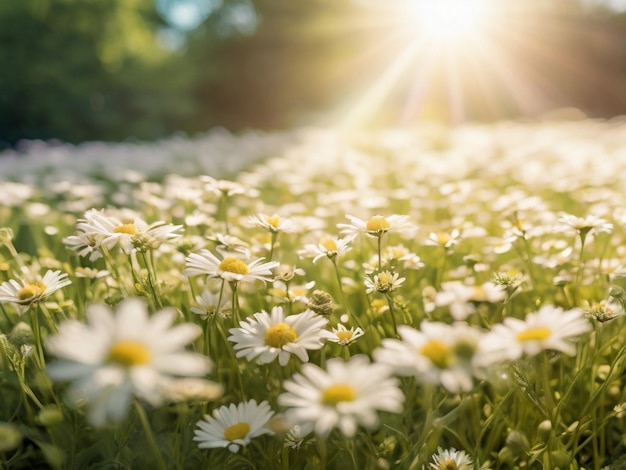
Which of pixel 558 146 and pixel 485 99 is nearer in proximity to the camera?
pixel 558 146

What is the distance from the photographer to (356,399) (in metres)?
0.90

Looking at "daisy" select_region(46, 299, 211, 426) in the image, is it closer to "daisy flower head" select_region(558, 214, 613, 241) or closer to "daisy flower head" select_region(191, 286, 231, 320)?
"daisy flower head" select_region(191, 286, 231, 320)

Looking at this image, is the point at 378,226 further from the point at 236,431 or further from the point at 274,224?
the point at 236,431

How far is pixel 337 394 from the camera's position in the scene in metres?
0.91

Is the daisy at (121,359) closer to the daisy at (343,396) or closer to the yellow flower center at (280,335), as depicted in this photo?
the daisy at (343,396)

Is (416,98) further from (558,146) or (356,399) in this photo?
(356,399)

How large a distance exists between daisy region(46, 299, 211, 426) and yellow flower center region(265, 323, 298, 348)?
0.40 meters

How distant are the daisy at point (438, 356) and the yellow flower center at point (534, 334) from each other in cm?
12

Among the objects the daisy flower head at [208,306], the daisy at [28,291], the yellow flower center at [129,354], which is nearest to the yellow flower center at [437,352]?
the yellow flower center at [129,354]

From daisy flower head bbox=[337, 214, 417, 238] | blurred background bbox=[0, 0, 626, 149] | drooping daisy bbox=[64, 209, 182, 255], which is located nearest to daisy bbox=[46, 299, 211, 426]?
drooping daisy bbox=[64, 209, 182, 255]

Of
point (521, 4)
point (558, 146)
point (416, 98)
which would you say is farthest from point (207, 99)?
point (558, 146)

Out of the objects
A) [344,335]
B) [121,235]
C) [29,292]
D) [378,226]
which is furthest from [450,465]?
[29,292]

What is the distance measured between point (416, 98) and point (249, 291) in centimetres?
1974

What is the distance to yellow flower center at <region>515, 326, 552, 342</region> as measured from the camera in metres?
0.97
